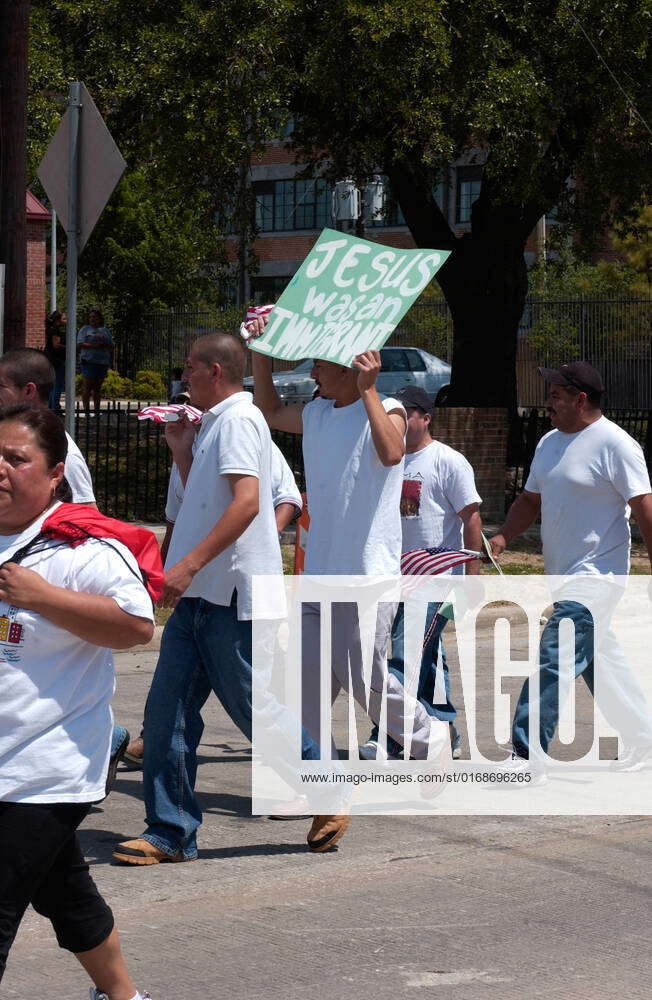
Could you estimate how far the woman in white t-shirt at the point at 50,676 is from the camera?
3.41 m

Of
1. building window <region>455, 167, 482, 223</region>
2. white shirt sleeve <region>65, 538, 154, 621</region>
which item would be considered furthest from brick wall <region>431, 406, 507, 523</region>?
building window <region>455, 167, 482, 223</region>

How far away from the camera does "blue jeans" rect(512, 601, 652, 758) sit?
21.8 feet

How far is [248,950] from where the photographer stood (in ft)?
15.2

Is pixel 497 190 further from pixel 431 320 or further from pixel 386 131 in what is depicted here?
pixel 431 320

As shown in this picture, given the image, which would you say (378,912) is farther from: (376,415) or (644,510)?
(644,510)

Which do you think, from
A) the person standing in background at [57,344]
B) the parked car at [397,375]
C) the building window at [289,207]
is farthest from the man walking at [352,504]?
the building window at [289,207]

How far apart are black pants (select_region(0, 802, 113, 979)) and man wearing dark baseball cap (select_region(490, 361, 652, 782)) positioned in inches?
134

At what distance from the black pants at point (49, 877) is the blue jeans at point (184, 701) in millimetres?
1866

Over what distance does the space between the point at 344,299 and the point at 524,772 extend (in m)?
2.28

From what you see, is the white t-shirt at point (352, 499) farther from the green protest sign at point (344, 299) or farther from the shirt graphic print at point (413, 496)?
the shirt graphic print at point (413, 496)

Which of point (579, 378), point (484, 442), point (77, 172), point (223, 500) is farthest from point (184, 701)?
point (484, 442)

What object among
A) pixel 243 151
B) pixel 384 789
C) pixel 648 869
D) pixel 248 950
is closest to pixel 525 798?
pixel 384 789

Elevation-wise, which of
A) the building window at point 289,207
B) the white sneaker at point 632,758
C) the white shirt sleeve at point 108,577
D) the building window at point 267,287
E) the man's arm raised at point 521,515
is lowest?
the white sneaker at point 632,758

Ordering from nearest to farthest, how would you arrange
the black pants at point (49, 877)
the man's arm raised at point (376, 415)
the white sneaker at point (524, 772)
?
1. the black pants at point (49, 877)
2. the man's arm raised at point (376, 415)
3. the white sneaker at point (524, 772)
